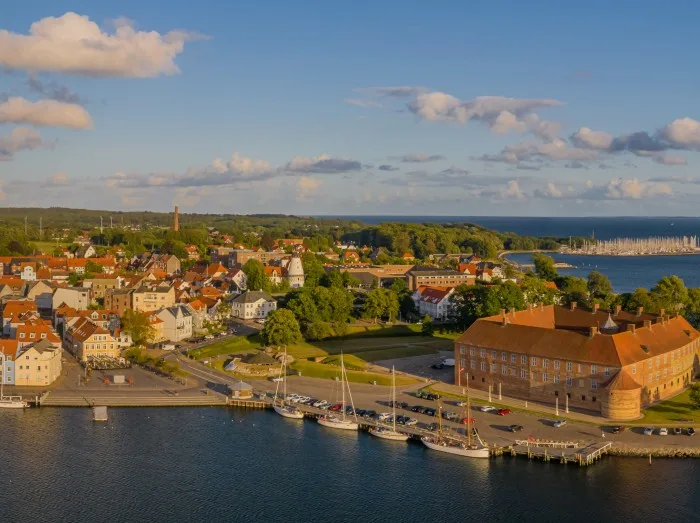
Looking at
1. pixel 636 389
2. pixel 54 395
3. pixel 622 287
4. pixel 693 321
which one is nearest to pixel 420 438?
pixel 636 389

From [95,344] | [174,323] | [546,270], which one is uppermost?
[546,270]

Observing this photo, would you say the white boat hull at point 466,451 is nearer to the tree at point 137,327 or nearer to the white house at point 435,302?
the tree at point 137,327

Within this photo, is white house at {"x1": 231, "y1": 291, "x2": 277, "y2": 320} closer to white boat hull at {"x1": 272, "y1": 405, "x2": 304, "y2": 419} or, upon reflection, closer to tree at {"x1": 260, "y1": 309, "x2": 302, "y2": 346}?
tree at {"x1": 260, "y1": 309, "x2": 302, "y2": 346}

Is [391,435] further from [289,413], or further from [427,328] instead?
[427,328]

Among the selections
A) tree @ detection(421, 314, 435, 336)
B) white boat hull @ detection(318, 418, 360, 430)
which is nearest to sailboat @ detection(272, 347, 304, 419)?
white boat hull @ detection(318, 418, 360, 430)

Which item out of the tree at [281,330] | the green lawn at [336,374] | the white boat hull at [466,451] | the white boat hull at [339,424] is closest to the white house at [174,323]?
the tree at [281,330]

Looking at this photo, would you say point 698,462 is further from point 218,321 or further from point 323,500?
point 218,321

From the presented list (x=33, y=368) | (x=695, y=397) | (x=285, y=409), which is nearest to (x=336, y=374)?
(x=285, y=409)
